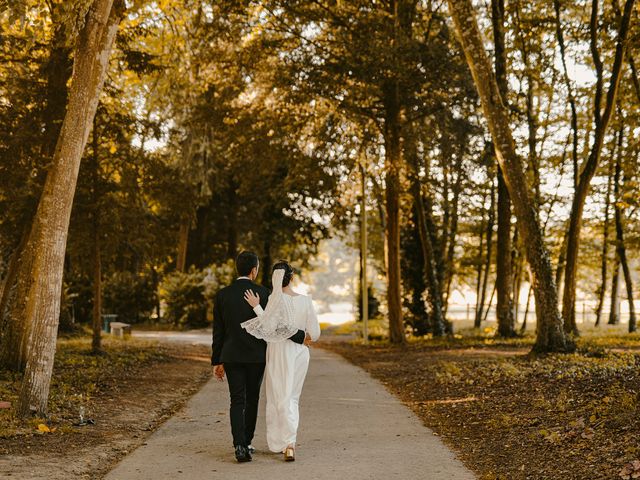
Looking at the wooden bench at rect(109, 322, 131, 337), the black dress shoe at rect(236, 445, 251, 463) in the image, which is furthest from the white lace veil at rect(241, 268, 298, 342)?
the wooden bench at rect(109, 322, 131, 337)

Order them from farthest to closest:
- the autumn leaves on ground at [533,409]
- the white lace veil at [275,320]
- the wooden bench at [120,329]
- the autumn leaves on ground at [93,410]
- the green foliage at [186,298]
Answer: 1. the green foliage at [186,298]
2. the wooden bench at [120,329]
3. the white lace veil at [275,320]
4. the autumn leaves on ground at [93,410]
5. the autumn leaves on ground at [533,409]

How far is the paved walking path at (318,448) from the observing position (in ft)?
22.2

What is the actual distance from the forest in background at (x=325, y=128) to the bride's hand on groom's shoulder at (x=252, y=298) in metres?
3.26

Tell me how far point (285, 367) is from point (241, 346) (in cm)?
51

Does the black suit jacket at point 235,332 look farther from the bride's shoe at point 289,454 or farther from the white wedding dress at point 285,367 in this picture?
the bride's shoe at point 289,454

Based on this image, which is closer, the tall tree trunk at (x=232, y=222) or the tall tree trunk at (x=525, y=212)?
the tall tree trunk at (x=525, y=212)

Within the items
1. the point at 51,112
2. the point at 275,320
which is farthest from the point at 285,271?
the point at 51,112

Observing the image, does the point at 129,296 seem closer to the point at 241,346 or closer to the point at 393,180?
the point at 393,180

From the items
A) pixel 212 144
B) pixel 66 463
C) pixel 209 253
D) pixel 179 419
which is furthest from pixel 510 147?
pixel 209 253

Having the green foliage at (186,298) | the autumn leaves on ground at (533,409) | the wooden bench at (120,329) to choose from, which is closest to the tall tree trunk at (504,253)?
the autumn leaves on ground at (533,409)

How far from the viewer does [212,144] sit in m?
37.9

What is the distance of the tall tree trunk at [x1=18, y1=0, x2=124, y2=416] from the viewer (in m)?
9.45

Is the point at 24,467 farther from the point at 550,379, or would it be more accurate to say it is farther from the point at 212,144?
the point at 212,144

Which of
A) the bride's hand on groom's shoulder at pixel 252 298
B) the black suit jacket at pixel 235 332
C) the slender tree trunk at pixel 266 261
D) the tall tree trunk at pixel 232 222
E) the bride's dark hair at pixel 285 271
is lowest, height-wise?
the black suit jacket at pixel 235 332
